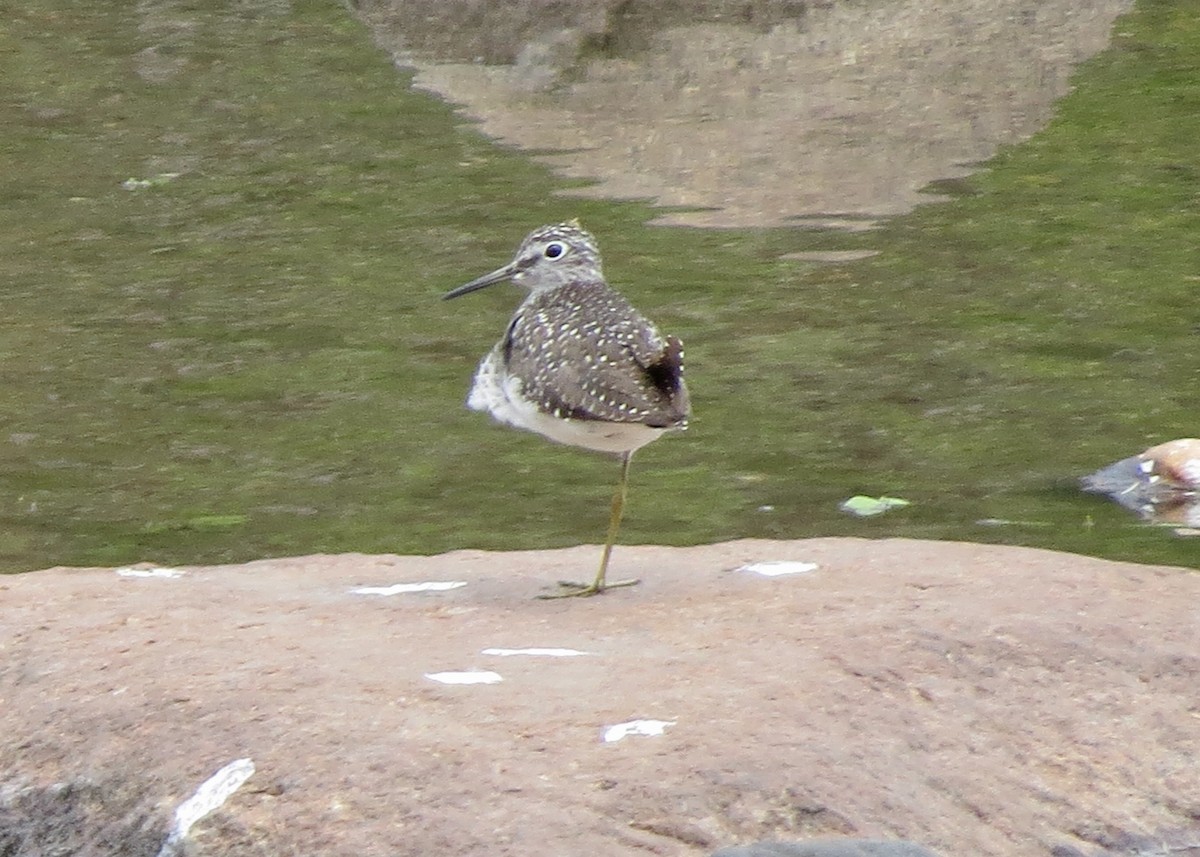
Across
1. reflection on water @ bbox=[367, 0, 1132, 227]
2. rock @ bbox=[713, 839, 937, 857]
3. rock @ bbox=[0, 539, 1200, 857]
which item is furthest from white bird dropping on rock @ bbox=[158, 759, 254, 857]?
reflection on water @ bbox=[367, 0, 1132, 227]

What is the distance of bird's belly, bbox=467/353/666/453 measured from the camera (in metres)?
6.20

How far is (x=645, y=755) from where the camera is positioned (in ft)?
15.3

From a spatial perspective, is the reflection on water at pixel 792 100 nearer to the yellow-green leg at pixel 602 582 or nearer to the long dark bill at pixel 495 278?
the long dark bill at pixel 495 278

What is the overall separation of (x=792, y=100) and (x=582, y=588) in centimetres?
1072

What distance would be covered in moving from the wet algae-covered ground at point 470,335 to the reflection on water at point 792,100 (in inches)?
16.7

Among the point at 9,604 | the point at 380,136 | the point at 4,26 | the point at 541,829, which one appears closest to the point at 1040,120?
the point at 380,136

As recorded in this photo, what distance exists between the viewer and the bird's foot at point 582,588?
6305 millimetres

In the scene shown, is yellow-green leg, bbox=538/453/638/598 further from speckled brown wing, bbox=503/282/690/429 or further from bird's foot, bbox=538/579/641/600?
speckled brown wing, bbox=503/282/690/429

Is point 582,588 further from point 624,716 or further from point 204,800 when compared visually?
point 204,800

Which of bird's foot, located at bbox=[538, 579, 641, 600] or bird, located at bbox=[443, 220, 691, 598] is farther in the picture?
bird's foot, located at bbox=[538, 579, 641, 600]

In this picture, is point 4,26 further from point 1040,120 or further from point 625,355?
point 625,355

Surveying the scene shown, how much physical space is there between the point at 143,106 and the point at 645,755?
1316 cm

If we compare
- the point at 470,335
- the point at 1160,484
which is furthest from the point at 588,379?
the point at 470,335

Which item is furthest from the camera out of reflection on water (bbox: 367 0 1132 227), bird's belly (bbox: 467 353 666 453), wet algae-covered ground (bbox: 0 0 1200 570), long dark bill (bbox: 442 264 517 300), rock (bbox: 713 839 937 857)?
reflection on water (bbox: 367 0 1132 227)
